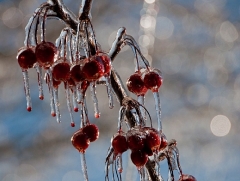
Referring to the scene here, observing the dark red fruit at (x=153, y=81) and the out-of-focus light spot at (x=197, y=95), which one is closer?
the dark red fruit at (x=153, y=81)

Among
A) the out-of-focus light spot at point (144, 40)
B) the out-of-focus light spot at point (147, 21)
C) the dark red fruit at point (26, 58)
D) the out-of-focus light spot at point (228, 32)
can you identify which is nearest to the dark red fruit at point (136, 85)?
the dark red fruit at point (26, 58)

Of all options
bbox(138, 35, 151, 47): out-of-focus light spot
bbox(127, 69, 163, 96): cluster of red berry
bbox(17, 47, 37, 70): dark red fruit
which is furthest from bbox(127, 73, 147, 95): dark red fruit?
bbox(138, 35, 151, 47): out-of-focus light spot

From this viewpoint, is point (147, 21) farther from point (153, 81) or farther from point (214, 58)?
point (153, 81)

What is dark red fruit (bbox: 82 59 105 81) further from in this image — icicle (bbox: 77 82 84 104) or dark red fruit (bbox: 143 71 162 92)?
dark red fruit (bbox: 143 71 162 92)

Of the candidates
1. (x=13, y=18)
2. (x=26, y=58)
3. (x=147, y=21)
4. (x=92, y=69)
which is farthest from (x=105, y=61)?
(x=147, y=21)

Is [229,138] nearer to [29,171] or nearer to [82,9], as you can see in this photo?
[29,171]

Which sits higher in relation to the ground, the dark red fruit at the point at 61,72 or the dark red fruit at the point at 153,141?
the dark red fruit at the point at 61,72

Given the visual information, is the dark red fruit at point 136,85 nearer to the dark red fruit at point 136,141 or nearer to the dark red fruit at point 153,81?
the dark red fruit at point 153,81

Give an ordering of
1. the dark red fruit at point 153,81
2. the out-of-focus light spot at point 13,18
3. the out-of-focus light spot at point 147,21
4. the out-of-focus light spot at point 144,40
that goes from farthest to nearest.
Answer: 1. the out-of-focus light spot at point 147,21
2. the out-of-focus light spot at point 144,40
3. the out-of-focus light spot at point 13,18
4. the dark red fruit at point 153,81

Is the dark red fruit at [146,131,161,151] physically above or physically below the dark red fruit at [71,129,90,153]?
below
